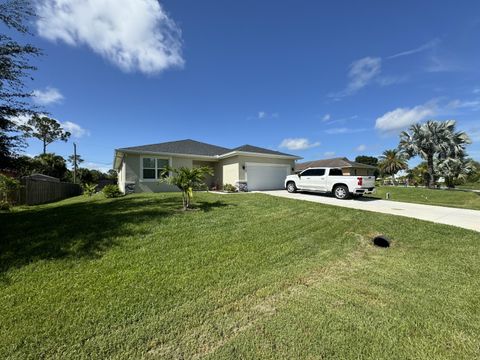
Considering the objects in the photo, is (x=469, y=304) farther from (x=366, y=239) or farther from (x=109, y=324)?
(x=109, y=324)

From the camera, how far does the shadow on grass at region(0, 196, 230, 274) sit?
13.7 feet

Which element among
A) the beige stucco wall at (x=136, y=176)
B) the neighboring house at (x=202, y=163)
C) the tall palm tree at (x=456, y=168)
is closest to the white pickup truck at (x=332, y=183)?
the neighboring house at (x=202, y=163)

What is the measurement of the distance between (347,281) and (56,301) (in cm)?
413

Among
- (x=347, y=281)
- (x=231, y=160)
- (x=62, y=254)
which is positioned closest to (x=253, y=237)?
(x=347, y=281)

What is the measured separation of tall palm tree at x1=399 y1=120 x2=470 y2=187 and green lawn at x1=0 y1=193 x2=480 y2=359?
2275 cm

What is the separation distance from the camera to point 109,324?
2.50 metres

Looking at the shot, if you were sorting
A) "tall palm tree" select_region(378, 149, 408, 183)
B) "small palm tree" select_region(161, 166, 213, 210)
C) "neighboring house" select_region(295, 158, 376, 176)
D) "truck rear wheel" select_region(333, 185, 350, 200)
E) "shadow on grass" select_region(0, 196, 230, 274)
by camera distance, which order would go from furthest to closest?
"tall palm tree" select_region(378, 149, 408, 183) < "neighboring house" select_region(295, 158, 376, 176) < "truck rear wheel" select_region(333, 185, 350, 200) < "small palm tree" select_region(161, 166, 213, 210) < "shadow on grass" select_region(0, 196, 230, 274)

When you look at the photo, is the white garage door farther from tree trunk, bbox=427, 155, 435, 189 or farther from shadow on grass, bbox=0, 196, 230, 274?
tree trunk, bbox=427, 155, 435, 189

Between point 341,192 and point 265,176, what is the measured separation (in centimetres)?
598

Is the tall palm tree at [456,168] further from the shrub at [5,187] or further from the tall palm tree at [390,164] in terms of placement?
the shrub at [5,187]

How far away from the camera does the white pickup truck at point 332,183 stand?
1135cm

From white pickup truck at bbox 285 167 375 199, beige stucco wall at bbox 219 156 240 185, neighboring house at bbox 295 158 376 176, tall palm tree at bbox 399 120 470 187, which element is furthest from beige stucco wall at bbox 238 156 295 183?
tall palm tree at bbox 399 120 470 187

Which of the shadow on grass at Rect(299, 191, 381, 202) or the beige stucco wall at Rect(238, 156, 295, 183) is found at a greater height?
the beige stucco wall at Rect(238, 156, 295, 183)

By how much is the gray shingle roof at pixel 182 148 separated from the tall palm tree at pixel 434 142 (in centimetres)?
2130
